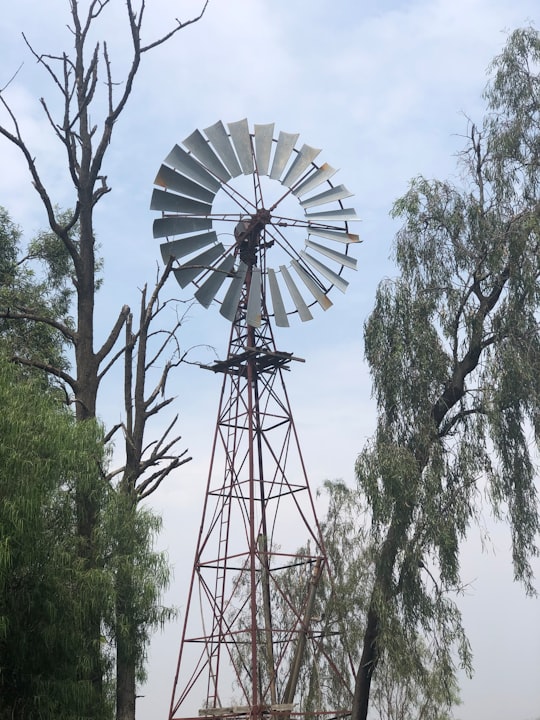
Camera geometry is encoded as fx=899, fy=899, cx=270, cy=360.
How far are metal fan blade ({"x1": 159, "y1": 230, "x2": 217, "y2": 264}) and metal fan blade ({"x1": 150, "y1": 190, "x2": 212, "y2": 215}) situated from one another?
40 cm

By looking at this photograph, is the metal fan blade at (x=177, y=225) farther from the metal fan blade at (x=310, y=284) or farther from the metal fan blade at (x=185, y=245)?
the metal fan blade at (x=310, y=284)

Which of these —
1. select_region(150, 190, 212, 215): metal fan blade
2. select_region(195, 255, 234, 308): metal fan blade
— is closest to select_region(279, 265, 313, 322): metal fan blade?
select_region(195, 255, 234, 308): metal fan blade

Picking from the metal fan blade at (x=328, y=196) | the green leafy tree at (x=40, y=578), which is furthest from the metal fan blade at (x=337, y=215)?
the green leafy tree at (x=40, y=578)

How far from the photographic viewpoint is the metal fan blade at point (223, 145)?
45.3 feet

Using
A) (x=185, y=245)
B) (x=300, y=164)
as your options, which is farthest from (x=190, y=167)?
(x=300, y=164)

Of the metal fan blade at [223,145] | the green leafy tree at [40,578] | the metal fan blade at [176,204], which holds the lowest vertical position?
the green leafy tree at [40,578]

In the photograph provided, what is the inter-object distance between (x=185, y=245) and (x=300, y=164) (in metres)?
2.24

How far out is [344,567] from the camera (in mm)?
20188

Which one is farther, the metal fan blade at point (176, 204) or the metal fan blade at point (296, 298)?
the metal fan blade at point (296, 298)

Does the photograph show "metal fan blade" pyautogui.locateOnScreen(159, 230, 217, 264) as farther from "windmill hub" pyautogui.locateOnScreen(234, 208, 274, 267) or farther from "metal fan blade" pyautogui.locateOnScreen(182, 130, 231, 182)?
"metal fan blade" pyautogui.locateOnScreen(182, 130, 231, 182)

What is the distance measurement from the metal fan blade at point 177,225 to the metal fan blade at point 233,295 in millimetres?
880

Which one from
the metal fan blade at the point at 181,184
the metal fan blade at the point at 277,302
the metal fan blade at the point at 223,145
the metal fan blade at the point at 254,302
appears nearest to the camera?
the metal fan blade at the point at 181,184

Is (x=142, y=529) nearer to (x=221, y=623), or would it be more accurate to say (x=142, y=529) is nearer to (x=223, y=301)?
(x=221, y=623)

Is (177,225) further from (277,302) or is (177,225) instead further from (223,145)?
(277,302)
